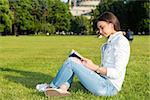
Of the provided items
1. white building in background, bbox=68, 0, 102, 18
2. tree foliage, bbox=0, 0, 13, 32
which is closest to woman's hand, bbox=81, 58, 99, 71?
tree foliage, bbox=0, 0, 13, 32

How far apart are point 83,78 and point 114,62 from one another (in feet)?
2.14

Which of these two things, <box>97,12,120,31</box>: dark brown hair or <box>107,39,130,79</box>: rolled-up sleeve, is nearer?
<box>97,12,120,31</box>: dark brown hair

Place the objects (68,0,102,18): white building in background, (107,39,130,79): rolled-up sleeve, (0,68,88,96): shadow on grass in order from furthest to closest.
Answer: (68,0,102,18): white building in background
(0,68,88,96): shadow on grass
(107,39,130,79): rolled-up sleeve

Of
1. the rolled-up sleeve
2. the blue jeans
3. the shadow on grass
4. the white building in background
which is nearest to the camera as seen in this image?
the rolled-up sleeve

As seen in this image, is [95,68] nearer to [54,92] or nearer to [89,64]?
[89,64]

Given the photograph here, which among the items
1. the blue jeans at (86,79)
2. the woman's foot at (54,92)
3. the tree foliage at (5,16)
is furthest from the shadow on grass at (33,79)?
the tree foliage at (5,16)

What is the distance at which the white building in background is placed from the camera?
158875mm

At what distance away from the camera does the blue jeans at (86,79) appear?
7422mm

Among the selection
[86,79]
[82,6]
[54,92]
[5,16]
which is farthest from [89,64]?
[82,6]

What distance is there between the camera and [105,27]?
7.20 meters

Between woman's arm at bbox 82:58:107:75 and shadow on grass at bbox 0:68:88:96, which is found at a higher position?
woman's arm at bbox 82:58:107:75

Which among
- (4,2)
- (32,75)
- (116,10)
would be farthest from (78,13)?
(32,75)

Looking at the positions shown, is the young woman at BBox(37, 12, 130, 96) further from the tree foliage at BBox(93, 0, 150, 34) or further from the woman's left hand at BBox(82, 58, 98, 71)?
the tree foliage at BBox(93, 0, 150, 34)

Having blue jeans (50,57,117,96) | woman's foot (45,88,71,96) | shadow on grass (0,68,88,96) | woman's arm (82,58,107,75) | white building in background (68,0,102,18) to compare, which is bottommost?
shadow on grass (0,68,88,96)
